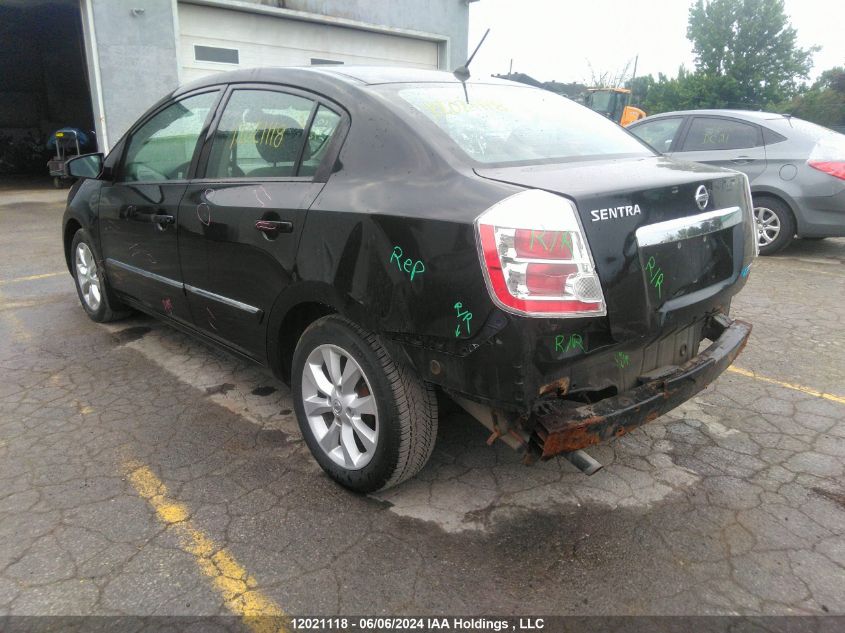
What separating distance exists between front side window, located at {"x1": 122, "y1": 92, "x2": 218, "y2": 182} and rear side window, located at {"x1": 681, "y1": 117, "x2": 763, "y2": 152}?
603 centimetres

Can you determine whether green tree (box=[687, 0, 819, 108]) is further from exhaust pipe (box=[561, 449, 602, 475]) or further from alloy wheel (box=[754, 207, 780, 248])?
exhaust pipe (box=[561, 449, 602, 475])

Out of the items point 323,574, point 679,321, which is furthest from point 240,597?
point 679,321

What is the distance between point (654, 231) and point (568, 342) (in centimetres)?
52

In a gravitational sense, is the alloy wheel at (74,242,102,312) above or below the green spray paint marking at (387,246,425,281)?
below

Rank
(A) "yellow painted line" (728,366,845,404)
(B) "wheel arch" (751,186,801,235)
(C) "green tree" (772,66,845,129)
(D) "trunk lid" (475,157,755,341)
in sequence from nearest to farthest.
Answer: (D) "trunk lid" (475,157,755,341)
(A) "yellow painted line" (728,366,845,404)
(B) "wheel arch" (751,186,801,235)
(C) "green tree" (772,66,845,129)

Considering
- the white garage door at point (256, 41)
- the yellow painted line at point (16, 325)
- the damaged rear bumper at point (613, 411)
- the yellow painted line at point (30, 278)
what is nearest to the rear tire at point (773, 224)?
the damaged rear bumper at point (613, 411)

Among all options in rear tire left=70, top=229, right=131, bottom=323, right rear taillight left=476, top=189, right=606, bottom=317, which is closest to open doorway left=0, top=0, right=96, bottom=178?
rear tire left=70, top=229, right=131, bottom=323

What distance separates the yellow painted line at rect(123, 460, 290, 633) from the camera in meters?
2.00

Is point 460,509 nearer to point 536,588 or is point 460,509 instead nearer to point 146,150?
point 536,588

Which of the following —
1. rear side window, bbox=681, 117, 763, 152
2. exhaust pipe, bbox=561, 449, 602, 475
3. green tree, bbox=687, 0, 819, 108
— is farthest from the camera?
green tree, bbox=687, 0, 819, 108

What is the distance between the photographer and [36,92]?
72.1ft

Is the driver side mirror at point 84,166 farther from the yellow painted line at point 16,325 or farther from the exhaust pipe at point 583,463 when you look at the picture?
the exhaust pipe at point 583,463

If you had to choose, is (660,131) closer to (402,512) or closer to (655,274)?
(655,274)

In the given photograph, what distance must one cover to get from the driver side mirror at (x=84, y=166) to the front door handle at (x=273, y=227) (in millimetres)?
2141
